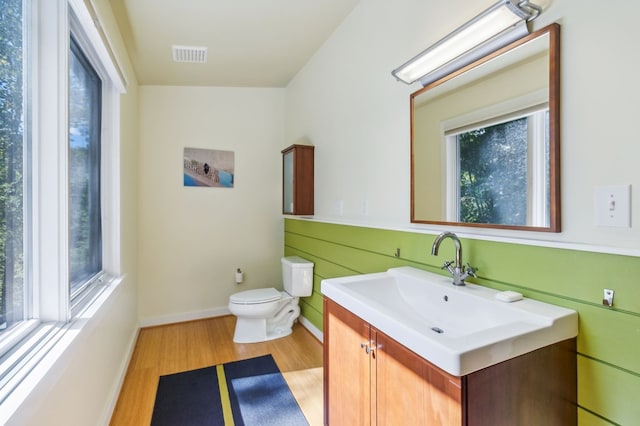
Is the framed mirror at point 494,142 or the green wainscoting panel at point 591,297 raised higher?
the framed mirror at point 494,142

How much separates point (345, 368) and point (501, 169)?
104cm

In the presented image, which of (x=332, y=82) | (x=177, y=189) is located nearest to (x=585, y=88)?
(x=332, y=82)

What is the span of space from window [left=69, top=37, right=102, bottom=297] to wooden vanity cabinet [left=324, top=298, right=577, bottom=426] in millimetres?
1382

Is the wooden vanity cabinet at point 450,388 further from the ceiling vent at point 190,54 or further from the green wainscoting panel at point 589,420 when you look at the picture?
the ceiling vent at point 190,54

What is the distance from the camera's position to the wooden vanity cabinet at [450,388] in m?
0.82

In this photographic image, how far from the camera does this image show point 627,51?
0.90 metres

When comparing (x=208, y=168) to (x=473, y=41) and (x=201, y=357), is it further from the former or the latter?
(x=473, y=41)

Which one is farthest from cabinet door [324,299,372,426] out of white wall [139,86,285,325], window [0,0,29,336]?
white wall [139,86,285,325]

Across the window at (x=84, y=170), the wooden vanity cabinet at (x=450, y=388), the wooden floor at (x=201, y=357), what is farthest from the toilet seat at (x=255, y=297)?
the wooden vanity cabinet at (x=450, y=388)

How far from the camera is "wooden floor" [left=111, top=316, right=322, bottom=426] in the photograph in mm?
1879

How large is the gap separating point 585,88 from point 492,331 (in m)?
0.82

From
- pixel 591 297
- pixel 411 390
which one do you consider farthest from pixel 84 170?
pixel 591 297

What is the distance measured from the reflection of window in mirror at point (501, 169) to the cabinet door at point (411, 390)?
25.4 inches

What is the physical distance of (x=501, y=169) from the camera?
4.04 ft
